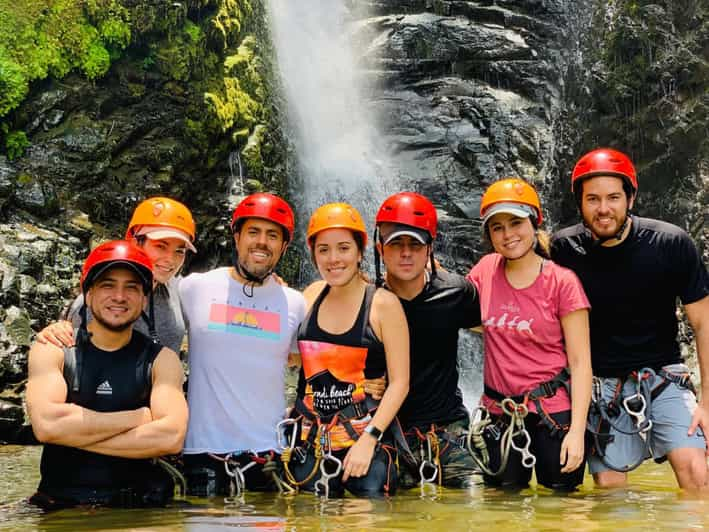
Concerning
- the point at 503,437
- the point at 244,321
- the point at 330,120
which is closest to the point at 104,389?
the point at 244,321

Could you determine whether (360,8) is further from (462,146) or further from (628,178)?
(628,178)

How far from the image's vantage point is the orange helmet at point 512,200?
5.69m

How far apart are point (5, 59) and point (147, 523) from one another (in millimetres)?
10302

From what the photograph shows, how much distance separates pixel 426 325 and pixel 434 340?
14 centimetres

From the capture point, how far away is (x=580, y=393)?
5.47 metres

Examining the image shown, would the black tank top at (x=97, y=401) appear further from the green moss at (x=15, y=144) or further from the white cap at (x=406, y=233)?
the green moss at (x=15, y=144)

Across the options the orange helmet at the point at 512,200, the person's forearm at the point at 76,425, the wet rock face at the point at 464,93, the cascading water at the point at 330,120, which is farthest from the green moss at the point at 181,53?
the person's forearm at the point at 76,425

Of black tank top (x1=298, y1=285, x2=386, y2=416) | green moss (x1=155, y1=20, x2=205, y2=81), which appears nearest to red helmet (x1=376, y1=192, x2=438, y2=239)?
black tank top (x1=298, y1=285, x2=386, y2=416)

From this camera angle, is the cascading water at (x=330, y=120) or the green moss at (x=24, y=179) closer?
the green moss at (x=24, y=179)

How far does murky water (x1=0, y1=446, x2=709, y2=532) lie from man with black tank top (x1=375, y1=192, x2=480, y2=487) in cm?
27

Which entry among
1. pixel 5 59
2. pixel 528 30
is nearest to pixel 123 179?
pixel 5 59

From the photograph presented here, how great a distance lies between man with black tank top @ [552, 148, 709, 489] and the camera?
5.67 m

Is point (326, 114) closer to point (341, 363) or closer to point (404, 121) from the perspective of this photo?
point (404, 121)

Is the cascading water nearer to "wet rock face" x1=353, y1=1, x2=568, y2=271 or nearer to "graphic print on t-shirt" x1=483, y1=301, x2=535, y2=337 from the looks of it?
"wet rock face" x1=353, y1=1, x2=568, y2=271
